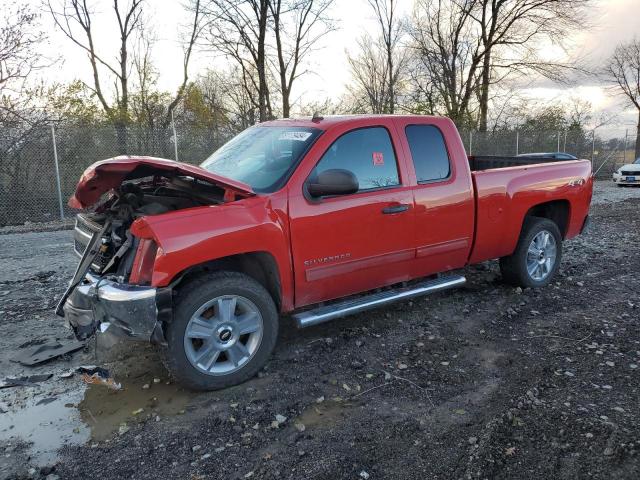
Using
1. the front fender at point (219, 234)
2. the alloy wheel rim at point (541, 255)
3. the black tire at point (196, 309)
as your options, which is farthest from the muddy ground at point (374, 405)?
the front fender at point (219, 234)

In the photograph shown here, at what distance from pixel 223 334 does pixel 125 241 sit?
3.22 ft

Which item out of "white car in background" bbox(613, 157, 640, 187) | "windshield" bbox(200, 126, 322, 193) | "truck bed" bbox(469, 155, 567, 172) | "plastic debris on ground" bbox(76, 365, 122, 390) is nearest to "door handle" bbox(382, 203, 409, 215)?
"windshield" bbox(200, 126, 322, 193)

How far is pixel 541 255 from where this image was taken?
5883mm

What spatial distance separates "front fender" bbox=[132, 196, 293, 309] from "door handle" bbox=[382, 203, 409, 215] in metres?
0.95

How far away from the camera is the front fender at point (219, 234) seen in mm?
3326

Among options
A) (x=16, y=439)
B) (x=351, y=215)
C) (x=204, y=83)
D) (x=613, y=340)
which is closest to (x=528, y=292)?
(x=613, y=340)

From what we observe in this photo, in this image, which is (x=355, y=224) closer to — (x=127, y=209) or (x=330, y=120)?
(x=330, y=120)

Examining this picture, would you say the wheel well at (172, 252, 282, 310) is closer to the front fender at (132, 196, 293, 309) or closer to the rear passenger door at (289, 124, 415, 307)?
the front fender at (132, 196, 293, 309)

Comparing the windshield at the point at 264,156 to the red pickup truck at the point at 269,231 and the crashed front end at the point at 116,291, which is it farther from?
the crashed front end at the point at 116,291

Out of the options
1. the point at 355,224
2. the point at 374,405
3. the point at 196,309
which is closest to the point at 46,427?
the point at 196,309

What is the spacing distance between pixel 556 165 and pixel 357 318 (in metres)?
2.98

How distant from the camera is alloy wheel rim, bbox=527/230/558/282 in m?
5.80

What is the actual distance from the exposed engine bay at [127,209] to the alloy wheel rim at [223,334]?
62cm

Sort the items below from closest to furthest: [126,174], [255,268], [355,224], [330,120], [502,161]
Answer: [126,174] < [255,268] < [355,224] < [330,120] < [502,161]
